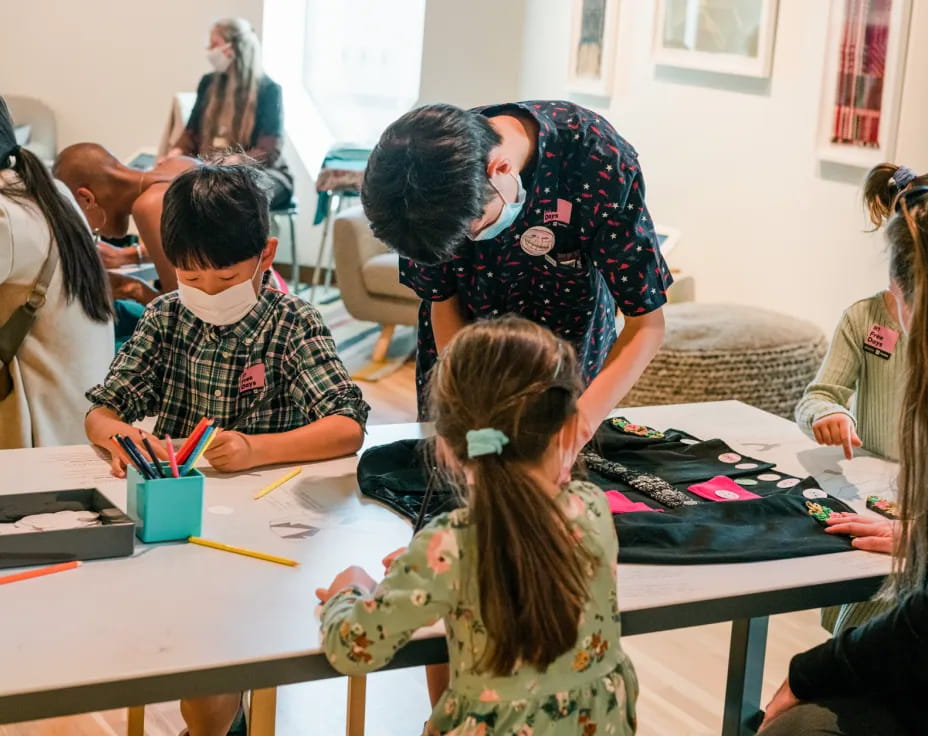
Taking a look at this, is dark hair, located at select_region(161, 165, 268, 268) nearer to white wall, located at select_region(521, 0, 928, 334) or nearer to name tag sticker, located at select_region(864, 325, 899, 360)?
name tag sticker, located at select_region(864, 325, 899, 360)

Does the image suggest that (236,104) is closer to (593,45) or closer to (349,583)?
(593,45)

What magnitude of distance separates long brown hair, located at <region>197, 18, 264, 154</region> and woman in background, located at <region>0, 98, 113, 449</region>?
11.4 feet

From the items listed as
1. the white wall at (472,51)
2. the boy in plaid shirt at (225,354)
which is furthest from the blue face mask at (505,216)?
the white wall at (472,51)

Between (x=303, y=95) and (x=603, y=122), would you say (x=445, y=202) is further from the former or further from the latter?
(x=303, y=95)

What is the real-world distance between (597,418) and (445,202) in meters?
0.41

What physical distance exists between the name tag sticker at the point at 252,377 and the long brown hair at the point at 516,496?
74cm

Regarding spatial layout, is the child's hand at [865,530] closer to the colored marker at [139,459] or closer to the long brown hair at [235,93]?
the colored marker at [139,459]

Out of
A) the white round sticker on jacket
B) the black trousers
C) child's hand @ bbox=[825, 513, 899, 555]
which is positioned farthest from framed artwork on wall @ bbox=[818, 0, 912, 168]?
the black trousers

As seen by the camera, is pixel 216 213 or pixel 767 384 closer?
pixel 216 213

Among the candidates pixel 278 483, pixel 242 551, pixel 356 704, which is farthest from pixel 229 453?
pixel 356 704

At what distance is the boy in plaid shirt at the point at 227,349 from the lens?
1.93 meters

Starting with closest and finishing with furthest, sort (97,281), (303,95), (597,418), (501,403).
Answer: (501,403) → (597,418) → (97,281) → (303,95)

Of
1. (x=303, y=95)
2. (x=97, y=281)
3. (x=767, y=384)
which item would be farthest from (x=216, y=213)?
(x=303, y=95)

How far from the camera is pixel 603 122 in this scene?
78.2 inches
